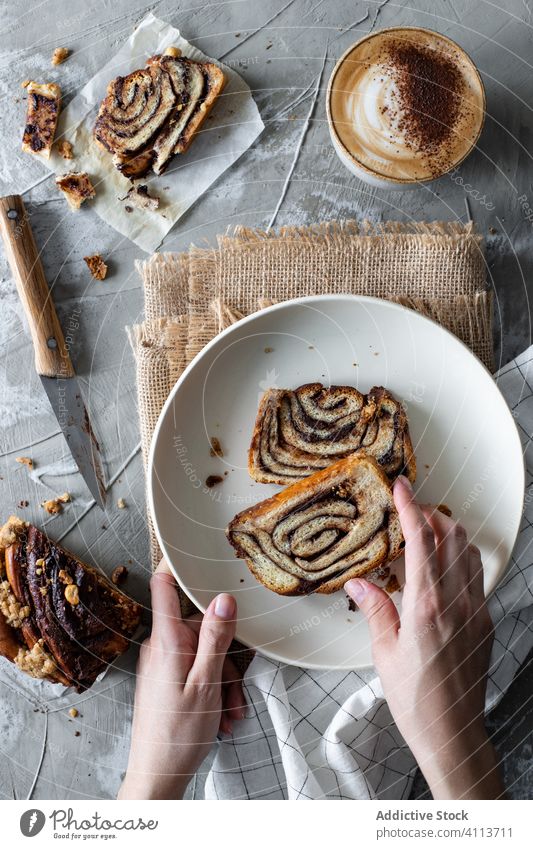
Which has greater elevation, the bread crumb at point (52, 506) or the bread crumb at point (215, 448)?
the bread crumb at point (215, 448)

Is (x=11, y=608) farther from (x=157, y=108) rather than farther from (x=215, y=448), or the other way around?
(x=157, y=108)

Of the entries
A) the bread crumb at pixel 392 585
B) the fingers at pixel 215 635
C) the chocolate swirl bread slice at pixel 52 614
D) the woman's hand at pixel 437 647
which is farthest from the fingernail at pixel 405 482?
the chocolate swirl bread slice at pixel 52 614

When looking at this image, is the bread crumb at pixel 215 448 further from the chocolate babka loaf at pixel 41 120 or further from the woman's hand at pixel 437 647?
the chocolate babka loaf at pixel 41 120

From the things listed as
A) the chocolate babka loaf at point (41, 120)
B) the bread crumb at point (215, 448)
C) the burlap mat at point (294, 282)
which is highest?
the chocolate babka loaf at point (41, 120)

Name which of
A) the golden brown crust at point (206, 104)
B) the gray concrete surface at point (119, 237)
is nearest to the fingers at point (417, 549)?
the gray concrete surface at point (119, 237)

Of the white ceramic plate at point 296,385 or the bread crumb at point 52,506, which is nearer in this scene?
the white ceramic plate at point 296,385
